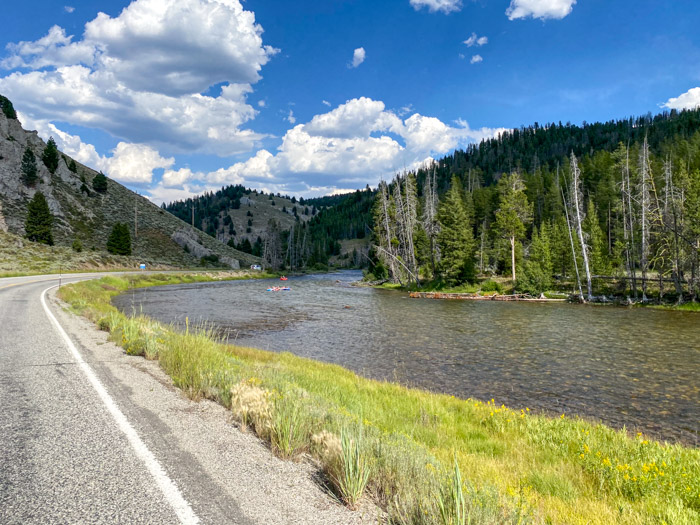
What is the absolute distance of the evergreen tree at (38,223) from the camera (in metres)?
64.1

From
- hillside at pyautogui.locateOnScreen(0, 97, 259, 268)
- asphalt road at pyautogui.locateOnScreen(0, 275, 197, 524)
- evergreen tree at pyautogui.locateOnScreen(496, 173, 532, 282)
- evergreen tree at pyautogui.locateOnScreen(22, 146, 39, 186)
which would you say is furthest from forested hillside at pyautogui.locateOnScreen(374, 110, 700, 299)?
evergreen tree at pyautogui.locateOnScreen(22, 146, 39, 186)

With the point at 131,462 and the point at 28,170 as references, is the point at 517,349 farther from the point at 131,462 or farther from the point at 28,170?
the point at 28,170

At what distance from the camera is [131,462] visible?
4.60 metres

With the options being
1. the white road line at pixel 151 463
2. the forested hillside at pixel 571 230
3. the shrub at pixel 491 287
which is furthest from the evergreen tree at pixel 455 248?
the white road line at pixel 151 463

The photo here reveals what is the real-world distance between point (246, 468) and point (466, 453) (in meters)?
3.95

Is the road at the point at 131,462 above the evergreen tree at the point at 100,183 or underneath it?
underneath

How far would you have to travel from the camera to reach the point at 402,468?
4.43 meters

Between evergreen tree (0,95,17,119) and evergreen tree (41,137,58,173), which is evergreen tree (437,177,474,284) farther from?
evergreen tree (0,95,17,119)

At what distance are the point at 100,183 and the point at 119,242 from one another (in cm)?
3366

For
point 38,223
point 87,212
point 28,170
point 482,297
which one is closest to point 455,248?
point 482,297

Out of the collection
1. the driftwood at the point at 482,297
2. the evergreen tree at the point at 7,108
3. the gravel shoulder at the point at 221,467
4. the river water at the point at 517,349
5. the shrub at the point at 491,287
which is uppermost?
the evergreen tree at the point at 7,108

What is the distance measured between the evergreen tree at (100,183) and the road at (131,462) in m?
108

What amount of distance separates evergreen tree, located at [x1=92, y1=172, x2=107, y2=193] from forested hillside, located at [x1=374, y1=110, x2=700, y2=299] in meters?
75.7

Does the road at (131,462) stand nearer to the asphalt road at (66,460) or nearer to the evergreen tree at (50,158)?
the asphalt road at (66,460)
